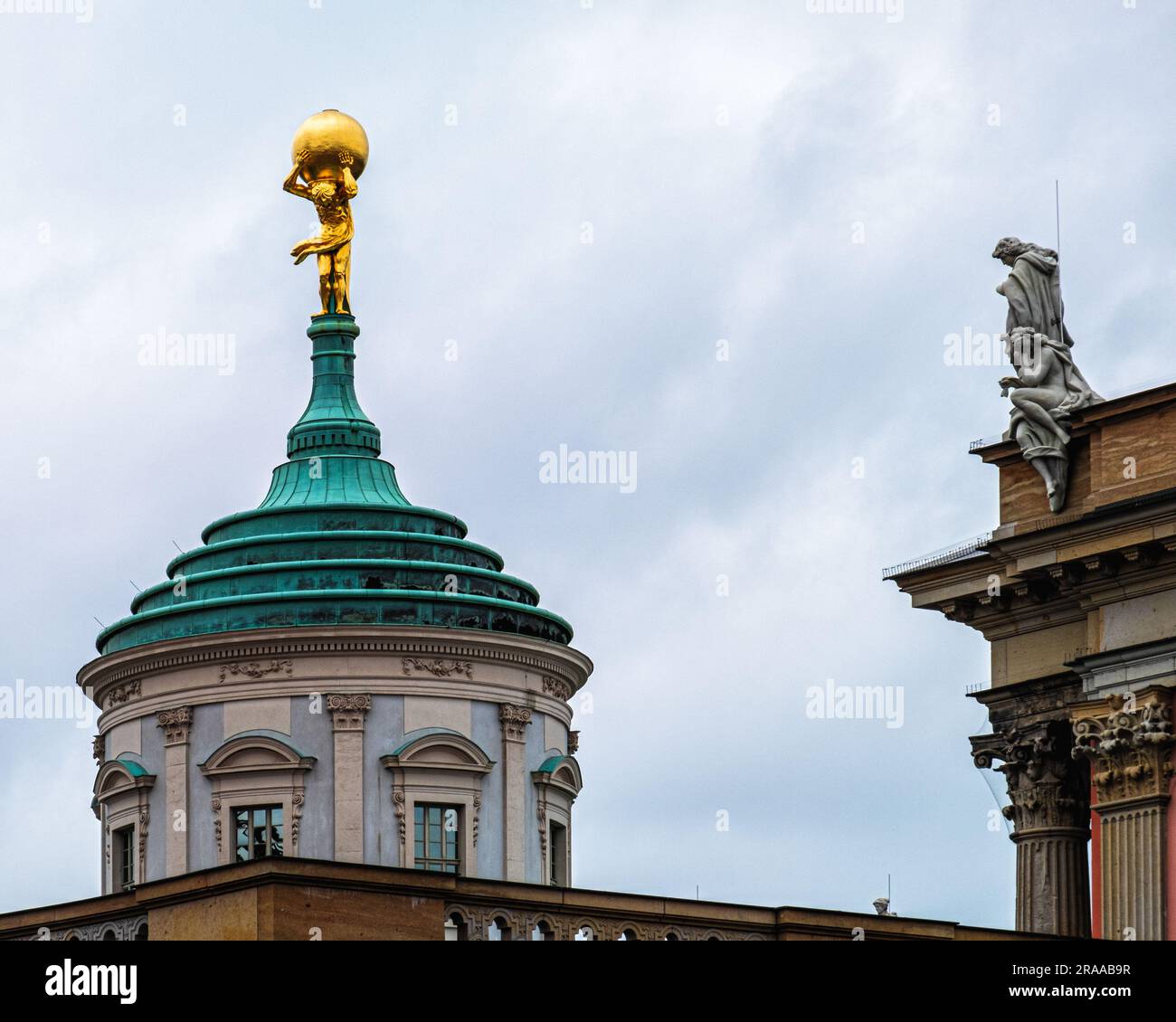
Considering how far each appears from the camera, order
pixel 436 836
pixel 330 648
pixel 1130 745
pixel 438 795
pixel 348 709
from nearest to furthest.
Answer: pixel 1130 745 → pixel 330 648 → pixel 348 709 → pixel 436 836 → pixel 438 795

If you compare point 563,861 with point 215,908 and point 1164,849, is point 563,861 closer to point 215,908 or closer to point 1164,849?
point 1164,849

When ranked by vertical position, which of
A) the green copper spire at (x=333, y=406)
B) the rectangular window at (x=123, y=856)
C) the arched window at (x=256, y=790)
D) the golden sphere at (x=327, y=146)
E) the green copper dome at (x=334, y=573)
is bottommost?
the rectangular window at (x=123, y=856)

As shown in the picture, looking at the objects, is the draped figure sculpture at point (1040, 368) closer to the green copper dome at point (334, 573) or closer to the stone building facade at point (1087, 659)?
the stone building facade at point (1087, 659)

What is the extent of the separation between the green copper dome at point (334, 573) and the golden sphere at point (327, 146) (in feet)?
26.0

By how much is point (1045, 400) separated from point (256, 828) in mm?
34492

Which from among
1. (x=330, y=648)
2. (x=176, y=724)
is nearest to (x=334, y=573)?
(x=330, y=648)

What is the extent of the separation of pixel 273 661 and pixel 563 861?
915cm

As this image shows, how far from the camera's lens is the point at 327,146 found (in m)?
86.6

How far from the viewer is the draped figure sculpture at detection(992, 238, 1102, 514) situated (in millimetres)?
48438

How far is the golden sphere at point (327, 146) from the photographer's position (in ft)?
284

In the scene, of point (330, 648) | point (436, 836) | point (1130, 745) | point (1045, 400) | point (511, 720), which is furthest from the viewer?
point (511, 720)

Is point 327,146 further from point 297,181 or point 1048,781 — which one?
point 1048,781

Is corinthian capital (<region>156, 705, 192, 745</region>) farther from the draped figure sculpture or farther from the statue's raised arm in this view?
the draped figure sculpture

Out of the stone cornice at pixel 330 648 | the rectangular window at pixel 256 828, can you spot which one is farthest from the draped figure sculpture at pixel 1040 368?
the rectangular window at pixel 256 828
